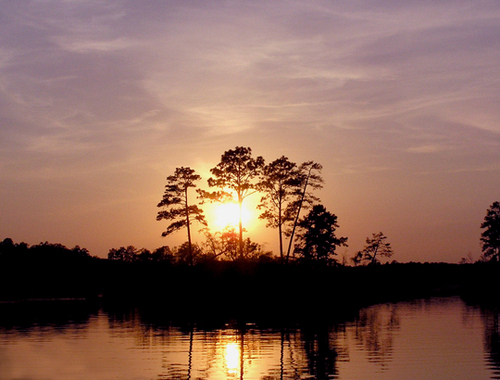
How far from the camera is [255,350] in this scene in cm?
2708

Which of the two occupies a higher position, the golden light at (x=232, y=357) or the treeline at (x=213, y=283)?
the treeline at (x=213, y=283)

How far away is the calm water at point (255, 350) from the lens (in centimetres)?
2175

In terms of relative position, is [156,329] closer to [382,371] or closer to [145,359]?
[145,359]

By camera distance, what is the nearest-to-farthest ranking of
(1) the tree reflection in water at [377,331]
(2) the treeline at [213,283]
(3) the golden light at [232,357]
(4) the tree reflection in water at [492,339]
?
(3) the golden light at [232,357] → (4) the tree reflection in water at [492,339] → (1) the tree reflection in water at [377,331] → (2) the treeline at [213,283]

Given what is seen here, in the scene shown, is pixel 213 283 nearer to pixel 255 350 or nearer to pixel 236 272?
pixel 236 272

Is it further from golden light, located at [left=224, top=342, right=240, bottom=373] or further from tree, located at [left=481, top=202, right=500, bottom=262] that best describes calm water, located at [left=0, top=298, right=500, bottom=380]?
tree, located at [left=481, top=202, right=500, bottom=262]

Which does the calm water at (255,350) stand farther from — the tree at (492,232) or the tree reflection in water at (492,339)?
the tree at (492,232)

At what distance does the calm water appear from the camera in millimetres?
21750

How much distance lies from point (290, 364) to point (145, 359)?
19.8 feet

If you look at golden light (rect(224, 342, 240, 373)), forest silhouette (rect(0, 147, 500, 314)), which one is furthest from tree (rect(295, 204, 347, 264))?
golden light (rect(224, 342, 240, 373))

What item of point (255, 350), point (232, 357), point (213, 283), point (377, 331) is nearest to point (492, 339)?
point (377, 331)

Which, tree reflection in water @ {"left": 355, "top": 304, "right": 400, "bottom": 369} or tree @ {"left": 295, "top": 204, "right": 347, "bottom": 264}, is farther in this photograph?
tree @ {"left": 295, "top": 204, "right": 347, "bottom": 264}

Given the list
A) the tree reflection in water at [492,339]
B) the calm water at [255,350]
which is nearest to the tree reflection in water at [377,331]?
the calm water at [255,350]

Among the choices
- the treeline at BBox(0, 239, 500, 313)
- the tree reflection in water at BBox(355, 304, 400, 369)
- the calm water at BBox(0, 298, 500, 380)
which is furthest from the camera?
the treeline at BBox(0, 239, 500, 313)
